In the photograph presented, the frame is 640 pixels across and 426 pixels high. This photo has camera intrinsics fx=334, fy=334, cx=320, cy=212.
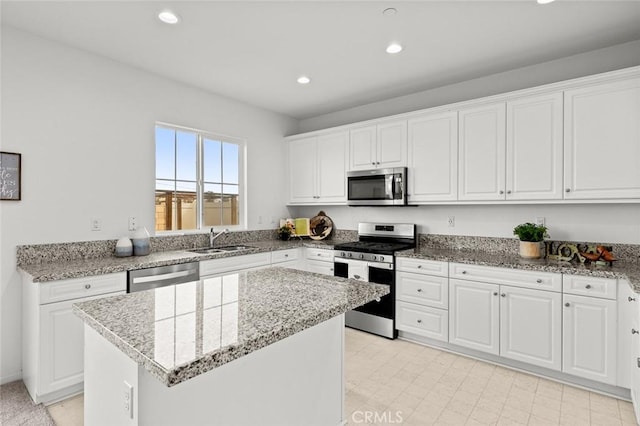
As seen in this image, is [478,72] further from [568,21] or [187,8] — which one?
[187,8]

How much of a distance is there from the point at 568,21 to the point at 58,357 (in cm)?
425

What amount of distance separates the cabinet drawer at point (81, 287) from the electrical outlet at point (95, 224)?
26.4 inches

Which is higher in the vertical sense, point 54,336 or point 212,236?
point 212,236

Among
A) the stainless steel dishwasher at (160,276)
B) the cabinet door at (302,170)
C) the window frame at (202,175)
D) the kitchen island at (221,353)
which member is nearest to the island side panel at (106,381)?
the kitchen island at (221,353)

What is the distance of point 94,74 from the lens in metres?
2.88

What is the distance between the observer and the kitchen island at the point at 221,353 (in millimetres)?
1002

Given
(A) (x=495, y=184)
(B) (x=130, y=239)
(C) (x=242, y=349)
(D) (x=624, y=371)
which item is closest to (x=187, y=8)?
(B) (x=130, y=239)

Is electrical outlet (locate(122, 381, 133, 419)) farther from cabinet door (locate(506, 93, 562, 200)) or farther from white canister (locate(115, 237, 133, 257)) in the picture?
cabinet door (locate(506, 93, 562, 200))

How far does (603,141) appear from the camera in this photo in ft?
8.33

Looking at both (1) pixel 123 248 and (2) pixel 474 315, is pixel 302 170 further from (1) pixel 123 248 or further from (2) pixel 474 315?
(2) pixel 474 315

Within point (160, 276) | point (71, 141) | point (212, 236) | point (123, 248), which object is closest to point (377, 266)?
point (212, 236)

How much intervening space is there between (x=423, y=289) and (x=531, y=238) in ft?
3.36

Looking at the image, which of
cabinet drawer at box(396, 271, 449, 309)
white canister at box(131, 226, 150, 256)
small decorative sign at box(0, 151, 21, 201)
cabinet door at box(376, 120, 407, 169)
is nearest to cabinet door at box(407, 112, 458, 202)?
cabinet door at box(376, 120, 407, 169)

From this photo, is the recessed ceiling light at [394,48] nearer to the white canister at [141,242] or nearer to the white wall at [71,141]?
the white wall at [71,141]
